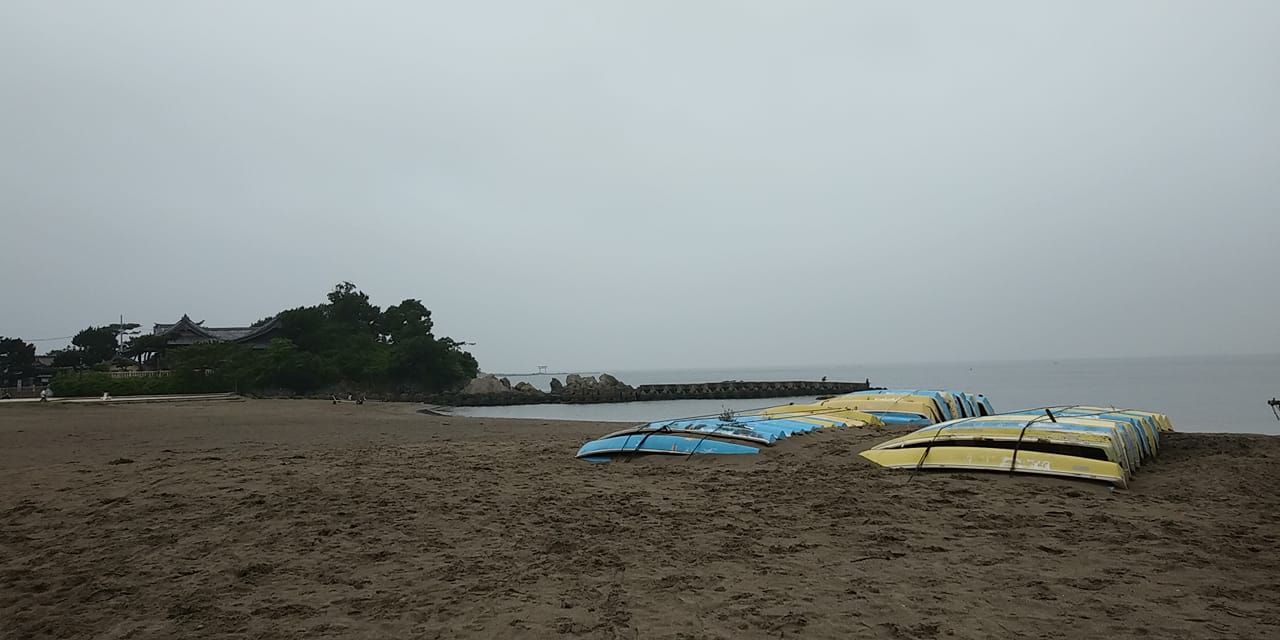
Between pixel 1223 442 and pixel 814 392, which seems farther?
pixel 814 392

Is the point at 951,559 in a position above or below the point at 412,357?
below

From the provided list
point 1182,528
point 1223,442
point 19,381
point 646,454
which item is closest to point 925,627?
point 1182,528

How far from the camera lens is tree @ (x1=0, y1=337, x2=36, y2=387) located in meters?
44.3

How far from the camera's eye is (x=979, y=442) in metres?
8.05

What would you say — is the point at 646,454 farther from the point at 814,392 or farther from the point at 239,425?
the point at 814,392

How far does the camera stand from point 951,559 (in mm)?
4879

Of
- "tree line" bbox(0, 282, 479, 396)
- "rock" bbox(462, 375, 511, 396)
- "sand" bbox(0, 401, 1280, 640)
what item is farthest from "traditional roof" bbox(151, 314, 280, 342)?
"sand" bbox(0, 401, 1280, 640)

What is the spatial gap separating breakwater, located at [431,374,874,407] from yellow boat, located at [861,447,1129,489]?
3922cm

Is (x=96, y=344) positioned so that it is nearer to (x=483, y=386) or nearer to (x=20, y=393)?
(x=20, y=393)

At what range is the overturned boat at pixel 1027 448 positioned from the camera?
23.9 feet

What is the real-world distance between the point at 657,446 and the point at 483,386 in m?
44.2

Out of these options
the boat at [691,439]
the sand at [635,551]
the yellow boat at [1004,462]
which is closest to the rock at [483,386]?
the boat at [691,439]

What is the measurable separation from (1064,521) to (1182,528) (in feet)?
2.78

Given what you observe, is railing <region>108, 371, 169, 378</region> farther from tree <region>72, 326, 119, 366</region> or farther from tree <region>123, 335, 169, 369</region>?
tree <region>72, 326, 119, 366</region>
